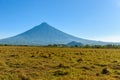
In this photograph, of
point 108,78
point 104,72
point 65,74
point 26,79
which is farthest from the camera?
point 104,72

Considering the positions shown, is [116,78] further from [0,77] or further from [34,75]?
[0,77]

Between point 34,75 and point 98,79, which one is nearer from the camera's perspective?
point 98,79

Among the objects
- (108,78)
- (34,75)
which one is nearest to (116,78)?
(108,78)

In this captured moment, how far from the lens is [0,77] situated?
16750mm

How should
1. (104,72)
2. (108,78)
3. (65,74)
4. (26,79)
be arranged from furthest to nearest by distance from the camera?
(104,72) < (65,74) < (108,78) < (26,79)

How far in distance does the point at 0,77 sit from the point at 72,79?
500 centimetres

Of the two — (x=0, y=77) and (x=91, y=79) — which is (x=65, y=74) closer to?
(x=91, y=79)

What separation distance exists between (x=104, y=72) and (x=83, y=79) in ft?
13.7

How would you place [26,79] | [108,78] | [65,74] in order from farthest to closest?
[65,74] → [108,78] → [26,79]

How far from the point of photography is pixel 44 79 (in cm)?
1647

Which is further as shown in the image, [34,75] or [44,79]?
[34,75]

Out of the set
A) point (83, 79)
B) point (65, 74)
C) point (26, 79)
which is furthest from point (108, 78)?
point (26, 79)

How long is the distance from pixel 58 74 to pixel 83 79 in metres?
2.79

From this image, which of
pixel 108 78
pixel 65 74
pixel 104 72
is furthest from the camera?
pixel 104 72
